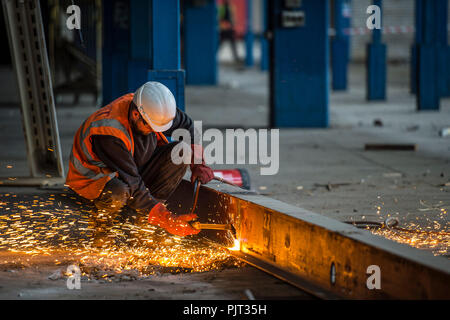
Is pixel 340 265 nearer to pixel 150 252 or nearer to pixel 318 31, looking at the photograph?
pixel 150 252

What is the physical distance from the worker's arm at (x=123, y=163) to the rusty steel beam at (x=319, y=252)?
26.4 inches

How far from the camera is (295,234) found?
452 centimetres

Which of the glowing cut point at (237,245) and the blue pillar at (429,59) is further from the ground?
the blue pillar at (429,59)

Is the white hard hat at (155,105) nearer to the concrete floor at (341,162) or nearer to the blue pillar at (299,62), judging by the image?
the concrete floor at (341,162)

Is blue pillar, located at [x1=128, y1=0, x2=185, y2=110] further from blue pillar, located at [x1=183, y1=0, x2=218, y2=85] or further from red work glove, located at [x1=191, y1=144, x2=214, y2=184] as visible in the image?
blue pillar, located at [x1=183, y1=0, x2=218, y2=85]

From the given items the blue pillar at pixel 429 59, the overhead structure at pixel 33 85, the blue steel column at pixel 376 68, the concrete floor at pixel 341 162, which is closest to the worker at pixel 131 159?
the concrete floor at pixel 341 162

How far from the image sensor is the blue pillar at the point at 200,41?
23.6m

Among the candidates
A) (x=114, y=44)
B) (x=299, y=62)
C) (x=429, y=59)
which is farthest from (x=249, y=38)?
(x=299, y=62)

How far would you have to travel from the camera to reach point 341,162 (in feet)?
29.1

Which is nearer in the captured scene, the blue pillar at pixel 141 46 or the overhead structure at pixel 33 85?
the overhead structure at pixel 33 85

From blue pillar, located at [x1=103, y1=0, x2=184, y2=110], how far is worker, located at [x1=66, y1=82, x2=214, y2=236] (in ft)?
5.98

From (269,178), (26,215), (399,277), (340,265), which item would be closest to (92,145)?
(26,215)

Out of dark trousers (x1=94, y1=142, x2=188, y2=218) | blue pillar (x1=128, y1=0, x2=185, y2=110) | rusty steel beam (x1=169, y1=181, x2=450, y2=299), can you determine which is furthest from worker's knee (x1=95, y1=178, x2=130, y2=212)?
blue pillar (x1=128, y1=0, x2=185, y2=110)

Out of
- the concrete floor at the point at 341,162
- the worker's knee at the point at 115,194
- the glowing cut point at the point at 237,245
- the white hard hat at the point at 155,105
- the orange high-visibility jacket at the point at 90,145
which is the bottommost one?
the concrete floor at the point at 341,162
